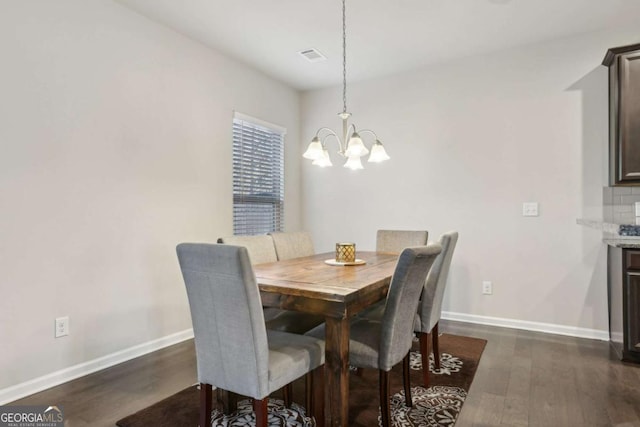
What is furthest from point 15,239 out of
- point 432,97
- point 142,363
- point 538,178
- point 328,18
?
point 538,178

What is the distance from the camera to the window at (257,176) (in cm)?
396

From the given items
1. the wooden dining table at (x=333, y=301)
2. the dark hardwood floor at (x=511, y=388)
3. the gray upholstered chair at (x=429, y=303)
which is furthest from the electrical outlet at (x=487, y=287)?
the wooden dining table at (x=333, y=301)

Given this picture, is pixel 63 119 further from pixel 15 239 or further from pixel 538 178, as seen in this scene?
pixel 538 178

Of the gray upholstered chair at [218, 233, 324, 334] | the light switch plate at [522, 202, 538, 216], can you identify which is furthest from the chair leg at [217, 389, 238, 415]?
the light switch plate at [522, 202, 538, 216]

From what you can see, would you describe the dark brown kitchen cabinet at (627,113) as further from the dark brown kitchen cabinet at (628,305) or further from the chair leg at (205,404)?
the chair leg at (205,404)

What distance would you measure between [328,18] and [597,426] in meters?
3.14

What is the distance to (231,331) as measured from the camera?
156cm

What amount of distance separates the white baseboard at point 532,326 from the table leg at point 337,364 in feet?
8.18

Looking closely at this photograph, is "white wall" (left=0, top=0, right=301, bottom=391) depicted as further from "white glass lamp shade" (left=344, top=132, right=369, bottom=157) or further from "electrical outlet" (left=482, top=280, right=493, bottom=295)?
"electrical outlet" (left=482, top=280, right=493, bottom=295)

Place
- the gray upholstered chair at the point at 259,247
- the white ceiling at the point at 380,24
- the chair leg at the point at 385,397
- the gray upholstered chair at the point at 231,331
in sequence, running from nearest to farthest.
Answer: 1. the gray upholstered chair at the point at 231,331
2. the chair leg at the point at 385,397
3. the gray upholstered chair at the point at 259,247
4. the white ceiling at the point at 380,24

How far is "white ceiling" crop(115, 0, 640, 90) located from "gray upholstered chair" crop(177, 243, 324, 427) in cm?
216

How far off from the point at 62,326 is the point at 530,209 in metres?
3.85

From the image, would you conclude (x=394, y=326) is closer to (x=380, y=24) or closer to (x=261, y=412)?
(x=261, y=412)

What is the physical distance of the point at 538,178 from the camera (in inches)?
139
